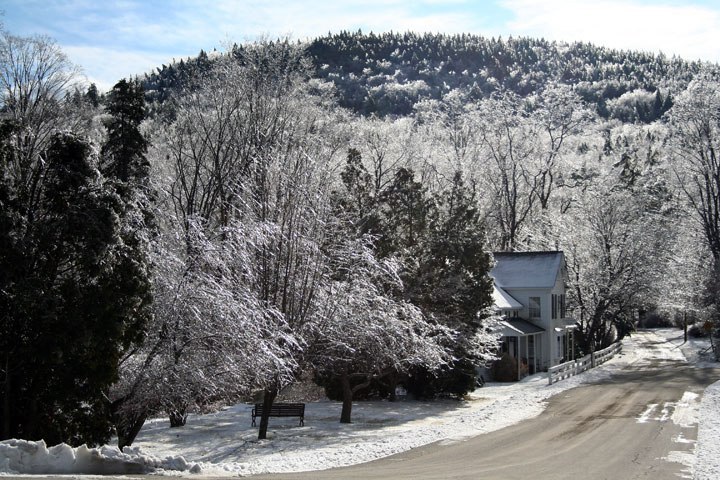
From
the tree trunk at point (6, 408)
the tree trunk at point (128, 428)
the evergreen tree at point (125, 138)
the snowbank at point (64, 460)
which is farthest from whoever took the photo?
the evergreen tree at point (125, 138)

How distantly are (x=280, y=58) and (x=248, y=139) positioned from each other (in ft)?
14.8

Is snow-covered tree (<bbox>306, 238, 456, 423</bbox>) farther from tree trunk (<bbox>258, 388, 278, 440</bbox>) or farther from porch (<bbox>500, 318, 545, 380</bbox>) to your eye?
porch (<bbox>500, 318, 545, 380</bbox>)

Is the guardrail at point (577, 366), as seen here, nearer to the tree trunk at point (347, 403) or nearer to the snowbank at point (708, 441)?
the snowbank at point (708, 441)

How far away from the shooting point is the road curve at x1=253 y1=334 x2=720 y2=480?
1530 centimetres

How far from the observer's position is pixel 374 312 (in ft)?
73.2

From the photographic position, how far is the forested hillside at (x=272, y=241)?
14.9m

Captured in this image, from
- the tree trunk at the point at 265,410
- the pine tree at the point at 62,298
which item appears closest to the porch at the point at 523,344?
the tree trunk at the point at 265,410

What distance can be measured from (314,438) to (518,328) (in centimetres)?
2125

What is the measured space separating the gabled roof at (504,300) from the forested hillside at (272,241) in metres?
6.13

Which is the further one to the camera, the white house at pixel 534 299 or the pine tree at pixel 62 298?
the white house at pixel 534 299

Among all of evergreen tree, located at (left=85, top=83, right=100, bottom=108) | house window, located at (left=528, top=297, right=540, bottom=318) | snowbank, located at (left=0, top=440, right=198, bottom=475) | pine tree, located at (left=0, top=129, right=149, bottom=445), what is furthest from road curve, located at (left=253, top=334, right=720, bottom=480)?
evergreen tree, located at (left=85, top=83, right=100, bottom=108)

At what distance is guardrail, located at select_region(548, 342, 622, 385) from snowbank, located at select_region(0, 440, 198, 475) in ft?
84.7

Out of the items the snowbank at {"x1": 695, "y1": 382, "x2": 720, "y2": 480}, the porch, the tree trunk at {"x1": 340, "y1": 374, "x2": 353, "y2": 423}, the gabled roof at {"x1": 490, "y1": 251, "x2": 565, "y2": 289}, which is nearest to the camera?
the snowbank at {"x1": 695, "y1": 382, "x2": 720, "y2": 480}

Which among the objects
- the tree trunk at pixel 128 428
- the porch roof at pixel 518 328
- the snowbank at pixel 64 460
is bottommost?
the tree trunk at pixel 128 428
